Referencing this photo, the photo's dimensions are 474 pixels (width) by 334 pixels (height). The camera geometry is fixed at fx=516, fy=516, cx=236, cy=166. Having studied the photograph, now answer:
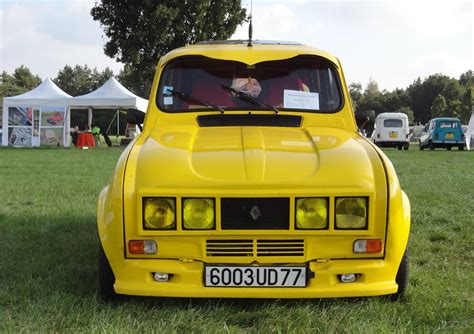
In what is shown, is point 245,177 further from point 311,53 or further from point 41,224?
point 41,224

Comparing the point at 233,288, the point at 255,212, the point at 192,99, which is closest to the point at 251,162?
the point at 255,212

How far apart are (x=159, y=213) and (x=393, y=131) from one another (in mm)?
27382

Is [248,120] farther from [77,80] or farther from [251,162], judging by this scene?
[77,80]

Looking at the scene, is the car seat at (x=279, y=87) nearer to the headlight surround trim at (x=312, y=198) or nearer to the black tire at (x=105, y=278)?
the headlight surround trim at (x=312, y=198)

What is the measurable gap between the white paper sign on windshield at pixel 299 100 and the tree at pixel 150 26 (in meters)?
22.9

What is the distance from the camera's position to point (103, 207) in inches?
125

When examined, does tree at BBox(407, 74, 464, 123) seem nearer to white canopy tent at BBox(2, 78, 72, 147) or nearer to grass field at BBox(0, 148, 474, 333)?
white canopy tent at BBox(2, 78, 72, 147)

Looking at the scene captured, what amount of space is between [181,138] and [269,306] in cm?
121

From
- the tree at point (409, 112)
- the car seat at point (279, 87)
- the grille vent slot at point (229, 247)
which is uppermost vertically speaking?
the tree at point (409, 112)

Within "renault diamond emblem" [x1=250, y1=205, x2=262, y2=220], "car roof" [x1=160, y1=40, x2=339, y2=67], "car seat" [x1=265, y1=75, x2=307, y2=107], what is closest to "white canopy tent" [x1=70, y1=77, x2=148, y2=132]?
"car roof" [x1=160, y1=40, x2=339, y2=67]

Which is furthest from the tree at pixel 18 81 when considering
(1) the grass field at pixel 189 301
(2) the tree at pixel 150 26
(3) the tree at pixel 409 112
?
(1) the grass field at pixel 189 301

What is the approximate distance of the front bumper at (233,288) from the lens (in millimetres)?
2811

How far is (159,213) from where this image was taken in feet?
9.15

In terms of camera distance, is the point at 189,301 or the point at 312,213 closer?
the point at 312,213
